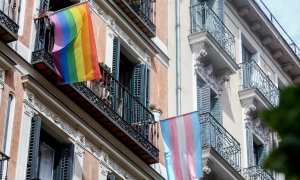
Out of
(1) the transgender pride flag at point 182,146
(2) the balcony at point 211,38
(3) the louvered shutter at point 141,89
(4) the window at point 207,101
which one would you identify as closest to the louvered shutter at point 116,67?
(3) the louvered shutter at point 141,89

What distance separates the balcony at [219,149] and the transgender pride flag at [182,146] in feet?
8.35

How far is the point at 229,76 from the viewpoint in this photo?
22625 mm

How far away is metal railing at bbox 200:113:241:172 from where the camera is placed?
→ 19.7m

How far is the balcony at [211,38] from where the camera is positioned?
69.4 feet

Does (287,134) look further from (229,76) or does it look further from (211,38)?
(229,76)

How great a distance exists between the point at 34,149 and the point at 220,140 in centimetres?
870

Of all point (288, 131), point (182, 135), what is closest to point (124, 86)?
point (182, 135)

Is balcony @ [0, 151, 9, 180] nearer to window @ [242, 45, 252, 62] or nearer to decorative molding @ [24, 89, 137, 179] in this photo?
decorative molding @ [24, 89, 137, 179]

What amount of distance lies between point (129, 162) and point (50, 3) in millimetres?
3741

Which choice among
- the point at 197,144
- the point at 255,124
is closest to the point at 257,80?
the point at 255,124

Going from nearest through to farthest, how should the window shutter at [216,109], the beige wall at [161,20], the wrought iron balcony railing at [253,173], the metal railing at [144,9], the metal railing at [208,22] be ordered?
the metal railing at [144,9]
the beige wall at [161,20]
the wrought iron balcony railing at [253,173]
the window shutter at [216,109]
the metal railing at [208,22]

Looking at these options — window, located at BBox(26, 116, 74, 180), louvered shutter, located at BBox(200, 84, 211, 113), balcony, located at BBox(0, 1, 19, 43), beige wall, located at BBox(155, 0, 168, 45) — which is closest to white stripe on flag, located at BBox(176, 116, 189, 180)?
window, located at BBox(26, 116, 74, 180)

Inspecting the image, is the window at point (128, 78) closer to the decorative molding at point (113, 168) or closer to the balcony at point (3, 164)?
the decorative molding at point (113, 168)

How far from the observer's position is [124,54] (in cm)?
1780
